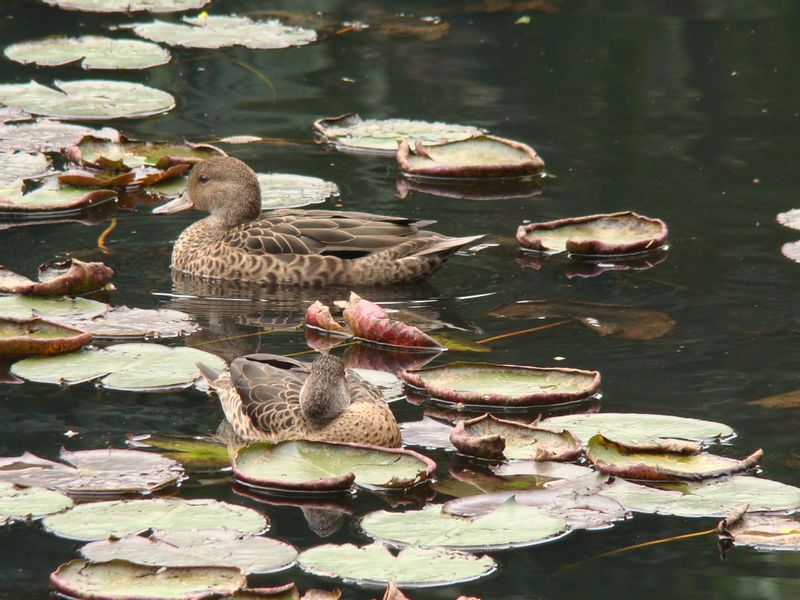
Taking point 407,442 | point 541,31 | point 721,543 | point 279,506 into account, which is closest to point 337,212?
point 407,442

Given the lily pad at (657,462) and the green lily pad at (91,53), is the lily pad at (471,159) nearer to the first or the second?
the green lily pad at (91,53)

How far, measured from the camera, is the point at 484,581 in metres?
4.75

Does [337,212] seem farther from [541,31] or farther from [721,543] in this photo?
[541,31]

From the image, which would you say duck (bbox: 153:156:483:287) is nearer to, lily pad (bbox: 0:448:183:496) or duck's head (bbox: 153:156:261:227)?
duck's head (bbox: 153:156:261:227)

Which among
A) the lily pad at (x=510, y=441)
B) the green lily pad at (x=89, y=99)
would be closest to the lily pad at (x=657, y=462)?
the lily pad at (x=510, y=441)

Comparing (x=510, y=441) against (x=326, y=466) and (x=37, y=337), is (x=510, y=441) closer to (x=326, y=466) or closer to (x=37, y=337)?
(x=326, y=466)

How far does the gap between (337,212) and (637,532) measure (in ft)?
13.8

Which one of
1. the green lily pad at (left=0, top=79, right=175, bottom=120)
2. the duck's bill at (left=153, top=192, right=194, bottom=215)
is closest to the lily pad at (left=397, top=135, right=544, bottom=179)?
the duck's bill at (left=153, top=192, right=194, bottom=215)

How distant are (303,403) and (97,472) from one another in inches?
34.7

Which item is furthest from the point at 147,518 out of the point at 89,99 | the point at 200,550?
the point at 89,99

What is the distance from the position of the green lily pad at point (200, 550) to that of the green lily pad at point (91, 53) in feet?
28.4

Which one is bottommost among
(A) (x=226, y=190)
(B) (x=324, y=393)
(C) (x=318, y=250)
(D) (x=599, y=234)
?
(C) (x=318, y=250)

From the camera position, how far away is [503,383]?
21.3ft

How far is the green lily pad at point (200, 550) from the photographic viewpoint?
4762 mm
